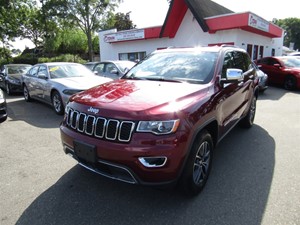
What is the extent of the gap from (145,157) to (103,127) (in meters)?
0.57

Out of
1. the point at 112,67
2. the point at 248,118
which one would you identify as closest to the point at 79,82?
the point at 112,67

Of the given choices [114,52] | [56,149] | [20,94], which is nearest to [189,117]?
[56,149]

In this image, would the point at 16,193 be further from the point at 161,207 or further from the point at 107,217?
the point at 161,207

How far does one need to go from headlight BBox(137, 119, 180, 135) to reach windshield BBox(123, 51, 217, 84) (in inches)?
45.2

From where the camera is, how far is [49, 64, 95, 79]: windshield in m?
Result: 7.73

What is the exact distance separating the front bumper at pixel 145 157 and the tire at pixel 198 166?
20 centimetres

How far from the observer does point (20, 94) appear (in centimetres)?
1176

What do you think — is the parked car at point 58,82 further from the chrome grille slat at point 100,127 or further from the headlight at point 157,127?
the headlight at point 157,127

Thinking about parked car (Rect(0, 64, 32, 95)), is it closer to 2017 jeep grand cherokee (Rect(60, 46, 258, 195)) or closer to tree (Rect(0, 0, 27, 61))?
2017 jeep grand cherokee (Rect(60, 46, 258, 195))

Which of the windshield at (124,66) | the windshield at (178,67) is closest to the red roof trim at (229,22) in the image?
the windshield at (124,66)

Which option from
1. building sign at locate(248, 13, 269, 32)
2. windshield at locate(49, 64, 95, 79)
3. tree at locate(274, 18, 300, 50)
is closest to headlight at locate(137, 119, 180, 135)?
windshield at locate(49, 64, 95, 79)

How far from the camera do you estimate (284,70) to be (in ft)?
38.5

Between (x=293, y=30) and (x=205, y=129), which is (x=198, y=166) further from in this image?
(x=293, y=30)

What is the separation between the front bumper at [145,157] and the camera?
96.5 inches
